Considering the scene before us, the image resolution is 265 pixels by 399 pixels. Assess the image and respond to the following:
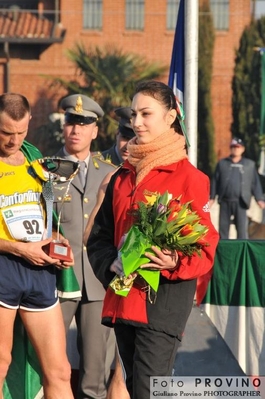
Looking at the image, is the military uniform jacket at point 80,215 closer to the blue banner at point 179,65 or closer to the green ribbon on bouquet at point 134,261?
the blue banner at point 179,65

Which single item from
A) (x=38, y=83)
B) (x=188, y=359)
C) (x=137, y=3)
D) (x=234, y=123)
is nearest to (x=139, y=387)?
(x=188, y=359)

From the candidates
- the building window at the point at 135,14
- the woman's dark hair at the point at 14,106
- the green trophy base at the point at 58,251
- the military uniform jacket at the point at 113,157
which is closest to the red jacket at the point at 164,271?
the green trophy base at the point at 58,251

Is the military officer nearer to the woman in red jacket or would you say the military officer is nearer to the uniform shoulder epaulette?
the uniform shoulder epaulette

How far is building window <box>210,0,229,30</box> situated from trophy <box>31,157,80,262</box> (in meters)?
43.2

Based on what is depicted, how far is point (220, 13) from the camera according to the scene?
4953cm

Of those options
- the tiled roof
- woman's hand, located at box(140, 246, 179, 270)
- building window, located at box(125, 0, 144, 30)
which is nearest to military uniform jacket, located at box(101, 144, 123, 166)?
woman's hand, located at box(140, 246, 179, 270)

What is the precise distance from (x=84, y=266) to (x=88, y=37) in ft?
141

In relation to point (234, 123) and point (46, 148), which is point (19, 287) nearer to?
point (46, 148)

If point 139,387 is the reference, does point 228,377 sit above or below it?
below

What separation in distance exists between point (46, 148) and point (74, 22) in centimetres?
1291

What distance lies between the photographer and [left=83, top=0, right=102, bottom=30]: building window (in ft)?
163

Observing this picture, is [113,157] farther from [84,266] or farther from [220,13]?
[220,13]

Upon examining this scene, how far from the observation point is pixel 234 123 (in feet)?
136

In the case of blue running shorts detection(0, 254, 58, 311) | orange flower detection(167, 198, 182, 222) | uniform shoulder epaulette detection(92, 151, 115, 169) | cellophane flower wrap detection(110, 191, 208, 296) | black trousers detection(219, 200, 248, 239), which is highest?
orange flower detection(167, 198, 182, 222)
